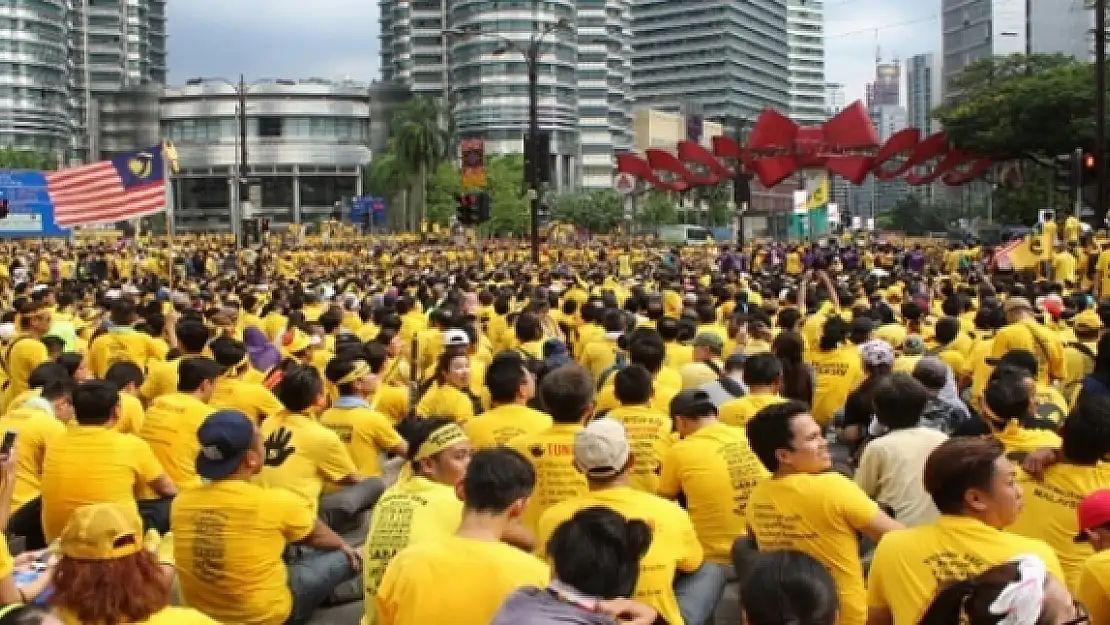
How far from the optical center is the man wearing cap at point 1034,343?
9.82 m

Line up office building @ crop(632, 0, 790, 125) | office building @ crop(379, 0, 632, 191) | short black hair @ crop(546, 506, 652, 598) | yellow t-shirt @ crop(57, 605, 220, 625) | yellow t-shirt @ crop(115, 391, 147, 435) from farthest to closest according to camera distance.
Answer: office building @ crop(632, 0, 790, 125) → office building @ crop(379, 0, 632, 191) → yellow t-shirt @ crop(115, 391, 147, 435) → yellow t-shirt @ crop(57, 605, 220, 625) → short black hair @ crop(546, 506, 652, 598)

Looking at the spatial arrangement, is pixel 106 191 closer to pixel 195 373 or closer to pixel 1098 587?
pixel 195 373

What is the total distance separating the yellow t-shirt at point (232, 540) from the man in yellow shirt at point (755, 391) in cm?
273

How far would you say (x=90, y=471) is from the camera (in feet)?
22.6

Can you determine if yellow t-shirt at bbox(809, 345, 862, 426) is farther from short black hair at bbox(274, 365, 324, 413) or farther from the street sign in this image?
the street sign

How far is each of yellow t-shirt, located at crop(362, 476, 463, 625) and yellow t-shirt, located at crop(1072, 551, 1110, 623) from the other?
2.33 meters

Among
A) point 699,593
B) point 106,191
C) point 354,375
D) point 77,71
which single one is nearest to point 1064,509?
point 699,593

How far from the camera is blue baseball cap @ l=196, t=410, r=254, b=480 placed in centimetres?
559

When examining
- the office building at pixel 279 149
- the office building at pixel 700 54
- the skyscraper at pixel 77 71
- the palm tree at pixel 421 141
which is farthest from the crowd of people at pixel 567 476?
the office building at pixel 700 54

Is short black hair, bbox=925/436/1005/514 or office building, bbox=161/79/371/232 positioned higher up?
office building, bbox=161/79/371/232

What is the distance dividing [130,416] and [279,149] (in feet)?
455

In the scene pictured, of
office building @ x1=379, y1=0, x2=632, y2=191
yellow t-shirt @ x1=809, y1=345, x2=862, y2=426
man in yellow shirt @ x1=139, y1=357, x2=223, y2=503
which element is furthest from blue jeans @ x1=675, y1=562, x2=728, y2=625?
office building @ x1=379, y1=0, x2=632, y2=191

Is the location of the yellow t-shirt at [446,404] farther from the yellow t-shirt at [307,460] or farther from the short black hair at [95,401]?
the short black hair at [95,401]

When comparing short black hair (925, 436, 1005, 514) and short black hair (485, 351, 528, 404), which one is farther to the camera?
short black hair (485, 351, 528, 404)
